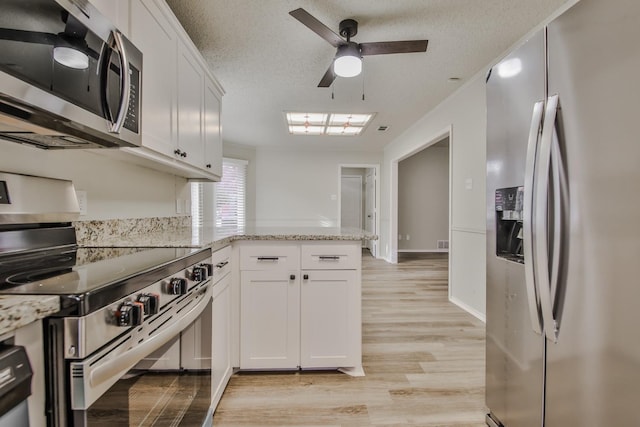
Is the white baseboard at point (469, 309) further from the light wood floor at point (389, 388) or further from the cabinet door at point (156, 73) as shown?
the cabinet door at point (156, 73)

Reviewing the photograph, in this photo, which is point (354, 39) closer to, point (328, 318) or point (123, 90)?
point (123, 90)

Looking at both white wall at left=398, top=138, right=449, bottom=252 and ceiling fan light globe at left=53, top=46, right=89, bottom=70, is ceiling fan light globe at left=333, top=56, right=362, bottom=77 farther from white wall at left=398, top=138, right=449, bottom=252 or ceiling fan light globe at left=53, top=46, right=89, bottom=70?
white wall at left=398, top=138, right=449, bottom=252

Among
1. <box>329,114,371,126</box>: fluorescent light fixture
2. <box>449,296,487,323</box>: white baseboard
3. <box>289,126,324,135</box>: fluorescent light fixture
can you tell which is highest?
<box>289,126,324,135</box>: fluorescent light fixture

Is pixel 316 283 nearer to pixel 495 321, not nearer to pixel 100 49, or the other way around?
pixel 495 321

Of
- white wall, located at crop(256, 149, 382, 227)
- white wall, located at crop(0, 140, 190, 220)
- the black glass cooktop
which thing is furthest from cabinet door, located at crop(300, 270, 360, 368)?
white wall, located at crop(256, 149, 382, 227)

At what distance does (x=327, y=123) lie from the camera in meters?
4.34

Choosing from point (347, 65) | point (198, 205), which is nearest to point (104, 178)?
point (347, 65)

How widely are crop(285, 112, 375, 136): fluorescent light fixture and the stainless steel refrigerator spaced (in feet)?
9.54

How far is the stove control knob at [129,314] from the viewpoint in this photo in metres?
0.68

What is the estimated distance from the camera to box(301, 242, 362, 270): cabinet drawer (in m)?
1.83

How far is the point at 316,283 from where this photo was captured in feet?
6.06

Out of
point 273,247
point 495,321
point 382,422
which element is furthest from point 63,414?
point 495,321

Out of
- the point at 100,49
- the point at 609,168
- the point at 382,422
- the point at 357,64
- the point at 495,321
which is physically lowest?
the point at 382,422

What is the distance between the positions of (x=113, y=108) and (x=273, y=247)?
1.09 m
